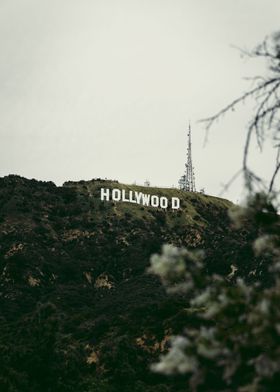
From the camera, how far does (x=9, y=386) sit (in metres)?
25.4

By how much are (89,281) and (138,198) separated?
48.6 metres

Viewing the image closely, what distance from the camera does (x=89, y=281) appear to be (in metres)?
80.4

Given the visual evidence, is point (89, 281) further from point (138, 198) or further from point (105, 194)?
point (138, 198)

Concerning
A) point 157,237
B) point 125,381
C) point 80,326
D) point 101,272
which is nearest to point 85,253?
point 101,272

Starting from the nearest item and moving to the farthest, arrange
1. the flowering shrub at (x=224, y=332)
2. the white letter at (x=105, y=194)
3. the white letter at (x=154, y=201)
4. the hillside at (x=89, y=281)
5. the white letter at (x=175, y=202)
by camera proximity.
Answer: the flowering shrub at (x=224, y=332) → the hillside at (x=89, y=281) → the white letter at (x=105, y=194) → the white letter at (x=154, y=201) → the white letter at (x=175, y=202)

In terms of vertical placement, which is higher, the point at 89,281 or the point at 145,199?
the point at 145,199

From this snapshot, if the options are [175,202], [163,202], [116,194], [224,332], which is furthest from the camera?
[175,202]

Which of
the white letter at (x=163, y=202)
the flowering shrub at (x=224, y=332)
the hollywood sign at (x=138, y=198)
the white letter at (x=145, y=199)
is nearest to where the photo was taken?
the flowering shrub at (x=224, y=332)

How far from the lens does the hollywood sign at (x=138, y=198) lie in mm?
123125

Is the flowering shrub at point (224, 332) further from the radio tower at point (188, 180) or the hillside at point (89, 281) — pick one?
the radio tower at point (188, 180)

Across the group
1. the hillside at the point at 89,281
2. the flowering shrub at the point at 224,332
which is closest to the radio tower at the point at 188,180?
the hillside at the point at 89,281

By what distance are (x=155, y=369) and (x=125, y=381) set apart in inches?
1186

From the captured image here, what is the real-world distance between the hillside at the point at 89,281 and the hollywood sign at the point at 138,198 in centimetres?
196

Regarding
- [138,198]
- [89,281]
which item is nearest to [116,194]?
[138,198]
